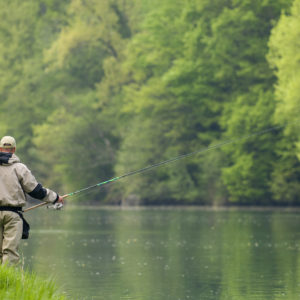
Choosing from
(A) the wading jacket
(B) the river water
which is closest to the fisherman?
(A) the wading jacket

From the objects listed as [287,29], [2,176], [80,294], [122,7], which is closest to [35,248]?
[80,294]

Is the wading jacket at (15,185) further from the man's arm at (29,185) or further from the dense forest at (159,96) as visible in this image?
the dense forest at (159,96)

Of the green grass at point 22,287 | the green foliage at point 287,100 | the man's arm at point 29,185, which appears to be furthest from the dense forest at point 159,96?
the green grass at point 22,287

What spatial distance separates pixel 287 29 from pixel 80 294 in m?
30.7

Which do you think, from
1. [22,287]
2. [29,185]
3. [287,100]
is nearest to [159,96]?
[287,100]

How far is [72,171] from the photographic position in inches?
2191

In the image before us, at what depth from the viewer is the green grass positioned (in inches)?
355

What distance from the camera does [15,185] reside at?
10.7m

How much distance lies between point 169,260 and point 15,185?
28.1ft

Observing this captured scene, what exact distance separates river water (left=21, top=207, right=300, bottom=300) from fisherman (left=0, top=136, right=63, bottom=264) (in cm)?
175

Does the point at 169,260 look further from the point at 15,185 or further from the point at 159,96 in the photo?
the point at 159,96

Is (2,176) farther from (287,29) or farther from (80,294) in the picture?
(287,29)

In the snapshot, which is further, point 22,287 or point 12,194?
point 12,194

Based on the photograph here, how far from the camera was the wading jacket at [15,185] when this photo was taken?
10.6 metres
